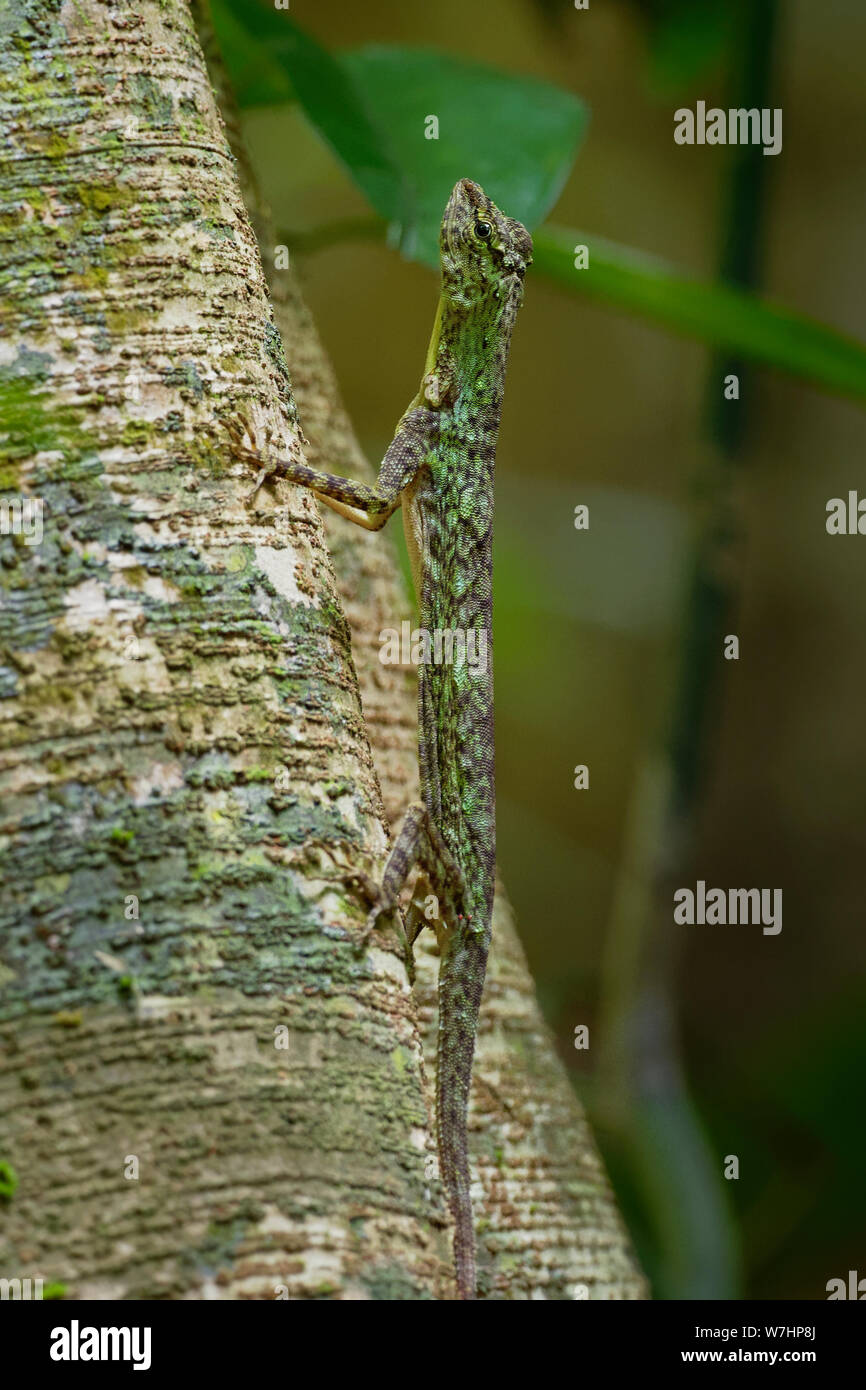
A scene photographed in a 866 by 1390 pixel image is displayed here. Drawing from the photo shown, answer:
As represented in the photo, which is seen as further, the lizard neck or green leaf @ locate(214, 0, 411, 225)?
the lizard neck

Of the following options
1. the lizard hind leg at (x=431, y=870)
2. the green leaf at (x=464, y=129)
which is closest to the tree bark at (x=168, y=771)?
the lizard hind leg at (x=431, y=870)

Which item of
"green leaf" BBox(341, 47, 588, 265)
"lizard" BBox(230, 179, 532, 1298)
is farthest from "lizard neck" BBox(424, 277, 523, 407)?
"green leaf" BBox(341, 47, 588, 265)

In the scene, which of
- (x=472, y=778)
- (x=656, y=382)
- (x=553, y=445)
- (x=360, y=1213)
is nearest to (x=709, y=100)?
(x=656, y=382)

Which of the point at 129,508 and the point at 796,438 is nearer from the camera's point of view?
the point at 129,508

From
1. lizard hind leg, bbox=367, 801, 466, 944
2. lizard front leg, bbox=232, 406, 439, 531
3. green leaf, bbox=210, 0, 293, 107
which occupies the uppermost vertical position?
Result: green leaf, bbox=210, 0, 293, 107

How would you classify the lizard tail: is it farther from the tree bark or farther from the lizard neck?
the lizard neck

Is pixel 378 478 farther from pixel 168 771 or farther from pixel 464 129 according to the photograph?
pixel 168 771

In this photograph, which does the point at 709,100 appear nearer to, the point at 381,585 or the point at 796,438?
the point at 796,438
